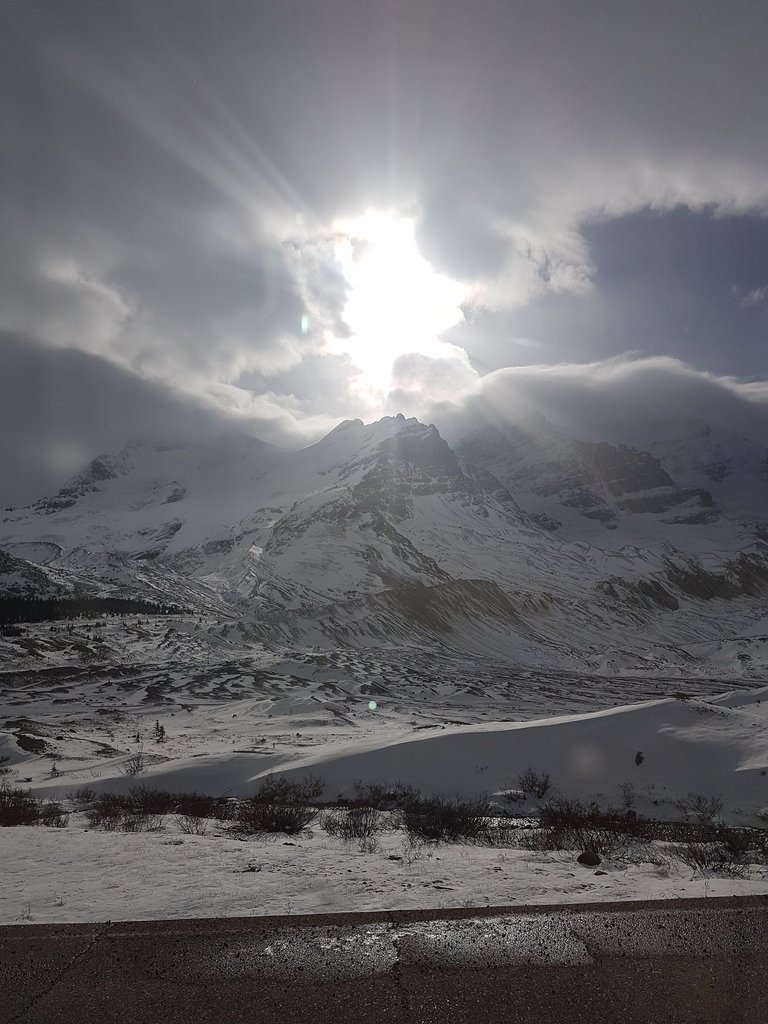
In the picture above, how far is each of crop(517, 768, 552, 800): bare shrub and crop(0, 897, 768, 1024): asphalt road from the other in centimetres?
1520

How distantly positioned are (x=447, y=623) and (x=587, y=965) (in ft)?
559

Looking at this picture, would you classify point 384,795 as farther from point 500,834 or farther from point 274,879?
point 274,879

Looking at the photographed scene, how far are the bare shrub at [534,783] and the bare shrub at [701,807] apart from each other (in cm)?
390

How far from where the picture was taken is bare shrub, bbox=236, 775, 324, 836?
11.2 m

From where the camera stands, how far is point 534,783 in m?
19.9

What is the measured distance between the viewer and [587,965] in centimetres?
442

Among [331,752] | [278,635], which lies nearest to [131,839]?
[331,752]

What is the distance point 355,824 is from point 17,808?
8.45 meters

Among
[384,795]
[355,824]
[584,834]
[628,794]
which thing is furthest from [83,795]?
[628,794]

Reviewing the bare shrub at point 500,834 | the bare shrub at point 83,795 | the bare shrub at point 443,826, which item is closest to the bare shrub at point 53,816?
the bare shrub at point 83,795

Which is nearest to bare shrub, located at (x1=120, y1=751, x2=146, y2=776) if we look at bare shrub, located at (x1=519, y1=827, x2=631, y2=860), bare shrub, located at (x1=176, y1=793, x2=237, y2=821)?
bare shrub, located at (x1=176, y1=793, x2=237, y2=821)

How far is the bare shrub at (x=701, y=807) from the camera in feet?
52.3

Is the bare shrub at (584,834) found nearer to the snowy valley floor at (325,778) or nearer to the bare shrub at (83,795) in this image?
the snowy valley floor at (325,778)

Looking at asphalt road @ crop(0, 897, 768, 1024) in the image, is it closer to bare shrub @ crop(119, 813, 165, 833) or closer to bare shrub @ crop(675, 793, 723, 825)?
bare shrub @ crop(119, 813, 165, 833)
